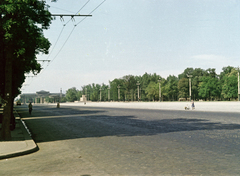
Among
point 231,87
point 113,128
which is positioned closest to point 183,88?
point 231,87

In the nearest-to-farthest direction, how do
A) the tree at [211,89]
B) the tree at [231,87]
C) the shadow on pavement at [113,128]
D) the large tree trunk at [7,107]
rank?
the large tree trunk at [7,107], the shadow on pavement at [113,128], the tree at [231,87], the tree at [211,89]

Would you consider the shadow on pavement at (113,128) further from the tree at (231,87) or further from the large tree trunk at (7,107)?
the tree at (231,87)

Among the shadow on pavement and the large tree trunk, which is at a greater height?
the large tree trunk

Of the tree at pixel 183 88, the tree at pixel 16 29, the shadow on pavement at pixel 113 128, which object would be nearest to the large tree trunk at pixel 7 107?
the tree at pixel 16 29

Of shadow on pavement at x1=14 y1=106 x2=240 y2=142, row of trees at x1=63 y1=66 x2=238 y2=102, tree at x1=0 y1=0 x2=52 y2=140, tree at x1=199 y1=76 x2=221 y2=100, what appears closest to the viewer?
tree at x1=0 y1=0 x2=52 y2=140

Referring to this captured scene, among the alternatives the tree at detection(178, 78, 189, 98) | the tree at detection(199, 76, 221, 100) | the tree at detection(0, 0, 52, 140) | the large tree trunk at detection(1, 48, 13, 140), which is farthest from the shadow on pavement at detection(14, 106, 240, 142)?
the tree at detection(178, 78, 189, 98)

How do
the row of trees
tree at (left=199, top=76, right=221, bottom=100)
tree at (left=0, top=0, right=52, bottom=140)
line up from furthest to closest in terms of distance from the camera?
tree at (left=199, top=76, right=221, bottom=100), the row of trees, tree at (left=0, top=0, right=52, bottom=140)

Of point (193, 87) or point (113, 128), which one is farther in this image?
point (193, 87)

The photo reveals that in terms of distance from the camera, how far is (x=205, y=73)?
496 ft

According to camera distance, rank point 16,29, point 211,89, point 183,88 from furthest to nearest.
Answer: point 183,88
point 211,89
point 16,29

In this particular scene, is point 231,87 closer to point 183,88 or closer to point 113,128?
point 183,88

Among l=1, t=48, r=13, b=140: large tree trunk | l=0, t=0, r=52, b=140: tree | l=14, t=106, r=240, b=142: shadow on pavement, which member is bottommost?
l=14, t=106, r=240, b=142: shadow on pavement

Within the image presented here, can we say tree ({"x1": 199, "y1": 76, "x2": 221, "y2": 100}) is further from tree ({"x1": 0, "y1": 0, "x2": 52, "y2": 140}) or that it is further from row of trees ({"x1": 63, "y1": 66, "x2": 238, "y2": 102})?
tree ({"x1": 0, "y1": 0, "x2": 52, "y2": 140})

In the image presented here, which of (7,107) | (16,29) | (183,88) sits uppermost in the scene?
(183,88)
